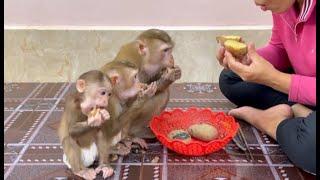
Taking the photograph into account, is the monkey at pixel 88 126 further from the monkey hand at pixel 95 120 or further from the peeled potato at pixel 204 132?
the peeled potato at pixel 204 132

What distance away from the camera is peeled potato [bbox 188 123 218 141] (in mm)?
1351

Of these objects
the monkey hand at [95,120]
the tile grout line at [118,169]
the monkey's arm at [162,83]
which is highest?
the monkey hand at [95,120]

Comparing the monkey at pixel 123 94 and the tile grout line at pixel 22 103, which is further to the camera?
the tile grout line at pixel 22 103

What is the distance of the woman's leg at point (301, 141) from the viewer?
1194 mm

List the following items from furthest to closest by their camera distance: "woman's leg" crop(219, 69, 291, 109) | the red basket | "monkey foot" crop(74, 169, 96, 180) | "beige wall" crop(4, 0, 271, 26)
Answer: "beige wall" crop(4, 0, 271, 26)
"woman's leg" crop(219, 69, 291, 109)
the red basket
"monkey foot" crop(74, 169, 96, 180)

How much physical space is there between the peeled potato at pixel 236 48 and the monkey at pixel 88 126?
37 centimetres

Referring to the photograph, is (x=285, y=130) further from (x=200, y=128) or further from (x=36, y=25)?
(x=36, y=25)

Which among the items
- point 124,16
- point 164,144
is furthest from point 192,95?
point 164,144

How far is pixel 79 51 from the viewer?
2.07 metres

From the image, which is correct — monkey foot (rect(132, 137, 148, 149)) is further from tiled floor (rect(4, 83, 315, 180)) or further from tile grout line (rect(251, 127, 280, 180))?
tile grout line (rect(251, 127, 280, 180))

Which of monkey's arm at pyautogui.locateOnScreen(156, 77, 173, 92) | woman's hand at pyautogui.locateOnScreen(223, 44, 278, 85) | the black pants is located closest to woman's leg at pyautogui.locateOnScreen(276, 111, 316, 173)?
the black pants

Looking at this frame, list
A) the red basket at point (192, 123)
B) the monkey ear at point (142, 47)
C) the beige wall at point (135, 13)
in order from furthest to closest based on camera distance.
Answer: the beige wall at point (135, 13) → the monkey ear at point (142, 47) → the red basket at point (192, 123)

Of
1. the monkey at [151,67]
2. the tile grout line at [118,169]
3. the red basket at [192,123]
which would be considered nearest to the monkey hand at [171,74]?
the monkey at [151,67]

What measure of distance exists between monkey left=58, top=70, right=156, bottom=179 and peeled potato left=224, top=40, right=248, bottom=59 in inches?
14.5
